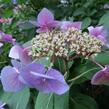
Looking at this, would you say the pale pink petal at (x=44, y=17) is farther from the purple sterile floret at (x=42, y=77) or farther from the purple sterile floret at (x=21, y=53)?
the purple sterile floret at (x=42, y=77)

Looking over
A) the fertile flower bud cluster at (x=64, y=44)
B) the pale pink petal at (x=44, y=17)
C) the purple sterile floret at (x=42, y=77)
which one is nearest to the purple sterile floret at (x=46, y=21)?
the pale pink petal at (x=44, y=17)

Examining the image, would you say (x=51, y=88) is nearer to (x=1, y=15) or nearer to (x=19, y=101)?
(x=19, y=101)

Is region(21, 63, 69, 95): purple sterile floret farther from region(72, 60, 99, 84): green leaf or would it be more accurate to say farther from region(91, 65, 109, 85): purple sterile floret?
region(72, 60, 99, 84): green leaf

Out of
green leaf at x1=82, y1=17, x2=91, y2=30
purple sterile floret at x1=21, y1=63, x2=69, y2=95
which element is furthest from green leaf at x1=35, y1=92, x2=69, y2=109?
green leaf at x1=82, y1=17, x2=91, y2=30

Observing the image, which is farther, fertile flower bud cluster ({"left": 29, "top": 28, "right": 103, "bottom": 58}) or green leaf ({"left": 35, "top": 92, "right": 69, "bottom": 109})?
green leaf ({"left": 35, "top": 92, "right": 69, "bottom": 109})

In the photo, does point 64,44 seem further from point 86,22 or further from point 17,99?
point 86,22
